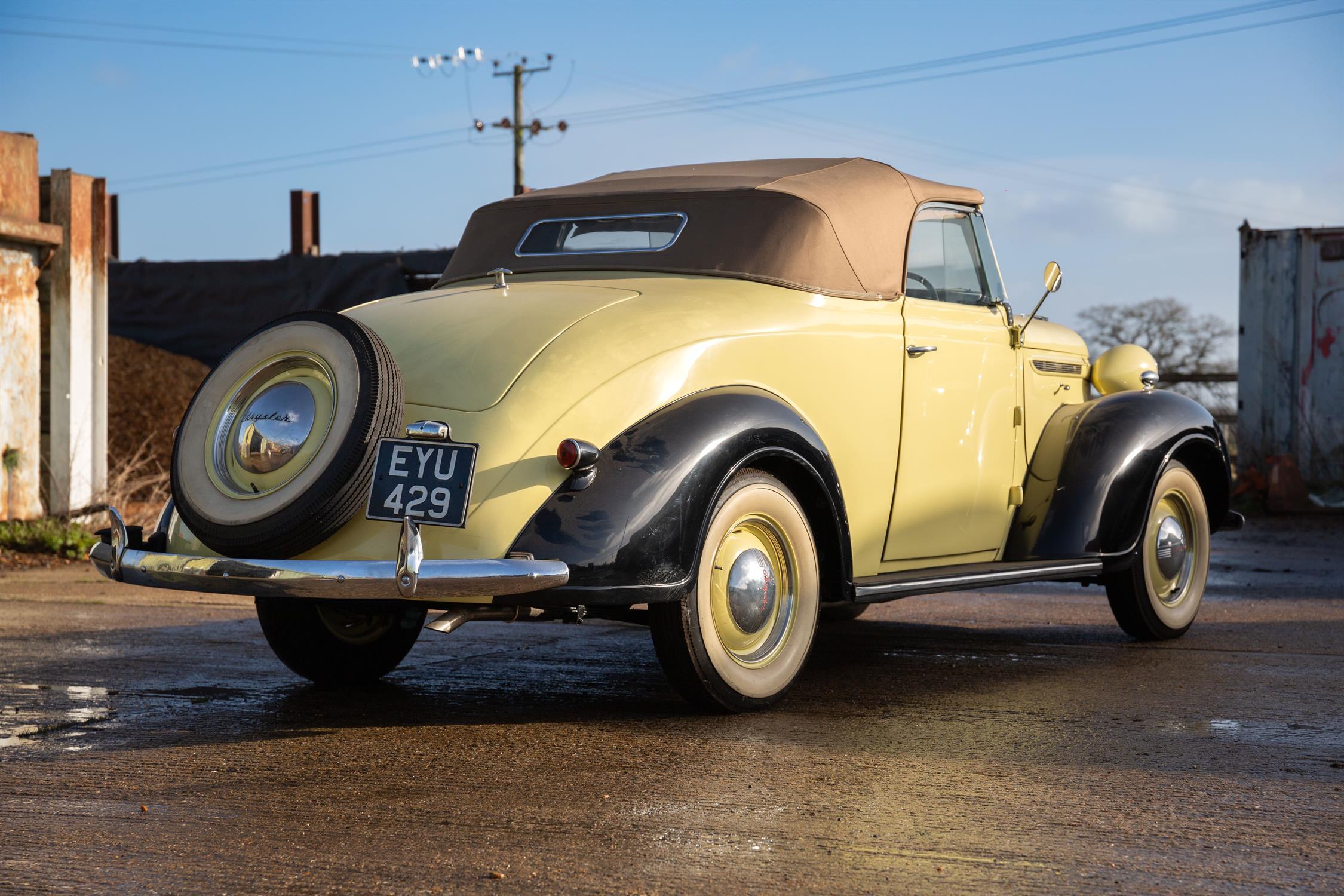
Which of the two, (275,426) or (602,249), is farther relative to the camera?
(602,249)

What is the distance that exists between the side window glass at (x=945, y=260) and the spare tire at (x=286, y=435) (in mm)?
2176

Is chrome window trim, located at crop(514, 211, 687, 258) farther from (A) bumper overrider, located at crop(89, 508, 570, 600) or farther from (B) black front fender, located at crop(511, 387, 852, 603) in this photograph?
(A) bumper overrider, located at crop(89, 508, 570, 600)

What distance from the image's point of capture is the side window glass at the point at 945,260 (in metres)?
5.40

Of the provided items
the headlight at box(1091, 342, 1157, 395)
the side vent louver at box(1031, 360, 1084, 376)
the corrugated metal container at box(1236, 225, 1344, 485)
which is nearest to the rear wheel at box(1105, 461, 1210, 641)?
the headlight at box(1091, 342, 1157, 395)

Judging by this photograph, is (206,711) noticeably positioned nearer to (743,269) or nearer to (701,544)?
(701,544)

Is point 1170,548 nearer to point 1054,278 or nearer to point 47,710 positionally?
point 1054,278

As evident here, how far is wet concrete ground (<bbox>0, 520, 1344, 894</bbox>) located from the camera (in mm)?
2789

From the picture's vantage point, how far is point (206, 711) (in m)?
4.44

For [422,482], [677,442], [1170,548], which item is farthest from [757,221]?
[1170,548]

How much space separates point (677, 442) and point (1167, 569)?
3051 millimetres

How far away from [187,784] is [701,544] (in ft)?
4.94

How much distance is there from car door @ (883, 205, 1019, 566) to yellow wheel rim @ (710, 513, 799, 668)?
68cm

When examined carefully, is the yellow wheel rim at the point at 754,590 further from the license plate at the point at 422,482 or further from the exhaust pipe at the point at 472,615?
the license plate at the point at 422,482

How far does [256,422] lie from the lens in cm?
416
